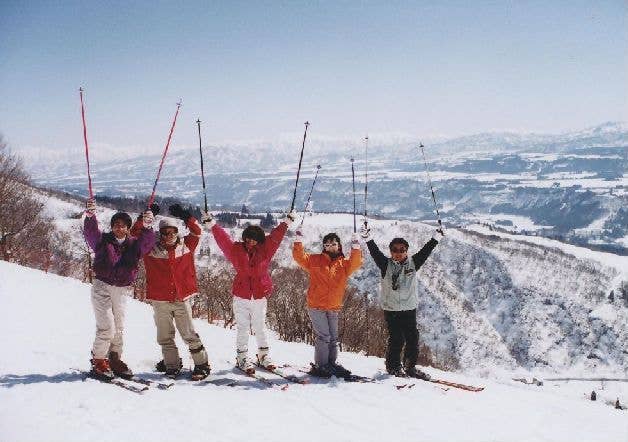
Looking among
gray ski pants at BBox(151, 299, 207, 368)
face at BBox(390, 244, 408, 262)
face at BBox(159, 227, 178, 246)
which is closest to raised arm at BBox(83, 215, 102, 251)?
face at BBox(159, 227, 178, 246)

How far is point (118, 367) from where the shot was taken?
22.7 ft

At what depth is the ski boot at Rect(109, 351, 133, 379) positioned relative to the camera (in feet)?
22.4

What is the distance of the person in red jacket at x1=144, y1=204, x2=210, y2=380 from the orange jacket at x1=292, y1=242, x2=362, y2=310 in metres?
1.80

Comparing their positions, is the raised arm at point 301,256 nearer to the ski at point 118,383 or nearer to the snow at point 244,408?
the snow at point 244,408

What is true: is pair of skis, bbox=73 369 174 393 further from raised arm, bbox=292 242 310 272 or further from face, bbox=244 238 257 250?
raised arm, bbox=292 242 310 272

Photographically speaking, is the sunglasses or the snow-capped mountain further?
the snow-capped mountain

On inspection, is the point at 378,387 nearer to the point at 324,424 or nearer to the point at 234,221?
the point at 324,424

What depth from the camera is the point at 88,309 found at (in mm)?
11836

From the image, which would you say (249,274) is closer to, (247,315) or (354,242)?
(247,315)

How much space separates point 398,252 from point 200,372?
4.02 m

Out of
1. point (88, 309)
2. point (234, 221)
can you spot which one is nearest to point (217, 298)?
point (88, 309)

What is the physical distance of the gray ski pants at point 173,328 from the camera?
23.7ft

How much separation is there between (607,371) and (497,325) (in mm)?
28165

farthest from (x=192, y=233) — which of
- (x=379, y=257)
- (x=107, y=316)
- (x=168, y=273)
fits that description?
(x=379, y=257)
